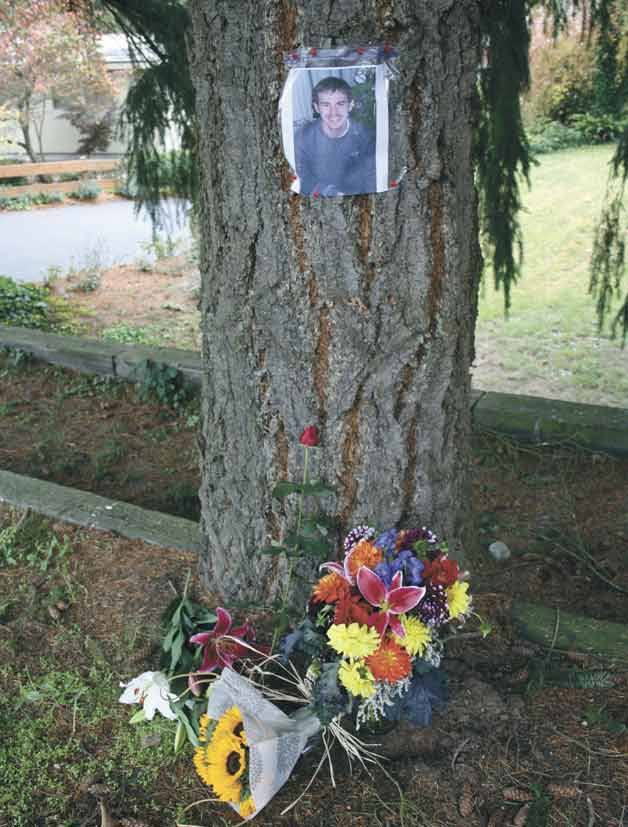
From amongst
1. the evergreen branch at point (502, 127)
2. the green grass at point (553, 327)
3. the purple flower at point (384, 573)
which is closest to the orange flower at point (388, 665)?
the purple flower at point (384, 573)

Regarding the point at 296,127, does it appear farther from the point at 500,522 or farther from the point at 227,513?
the point at 500,522

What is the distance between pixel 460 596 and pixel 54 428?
9.32ft

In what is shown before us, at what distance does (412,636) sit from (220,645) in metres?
0.53

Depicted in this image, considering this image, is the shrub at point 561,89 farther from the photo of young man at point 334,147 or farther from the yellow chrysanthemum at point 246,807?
the yellow chrysanthemum at point 246,807

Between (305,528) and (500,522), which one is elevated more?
(305,528)

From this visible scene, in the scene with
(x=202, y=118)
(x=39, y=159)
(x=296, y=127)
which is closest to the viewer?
(x=296, y=127)

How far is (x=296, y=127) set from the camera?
5.60 ft

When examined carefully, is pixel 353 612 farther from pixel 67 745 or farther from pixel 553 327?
pixel 553 327

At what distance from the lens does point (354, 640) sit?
1618mm

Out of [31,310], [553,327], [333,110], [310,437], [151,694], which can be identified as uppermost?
[333,110]

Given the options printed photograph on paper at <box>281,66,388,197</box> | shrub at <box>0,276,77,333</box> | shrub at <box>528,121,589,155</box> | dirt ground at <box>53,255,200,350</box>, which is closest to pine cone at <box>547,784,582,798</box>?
printed photograph on paper at <box>281,66,388,197</box>

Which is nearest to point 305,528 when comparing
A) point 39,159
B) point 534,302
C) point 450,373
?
point 450,373

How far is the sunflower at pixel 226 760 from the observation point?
1647 millimetres

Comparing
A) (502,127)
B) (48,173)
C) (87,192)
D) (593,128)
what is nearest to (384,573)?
(502,127)
